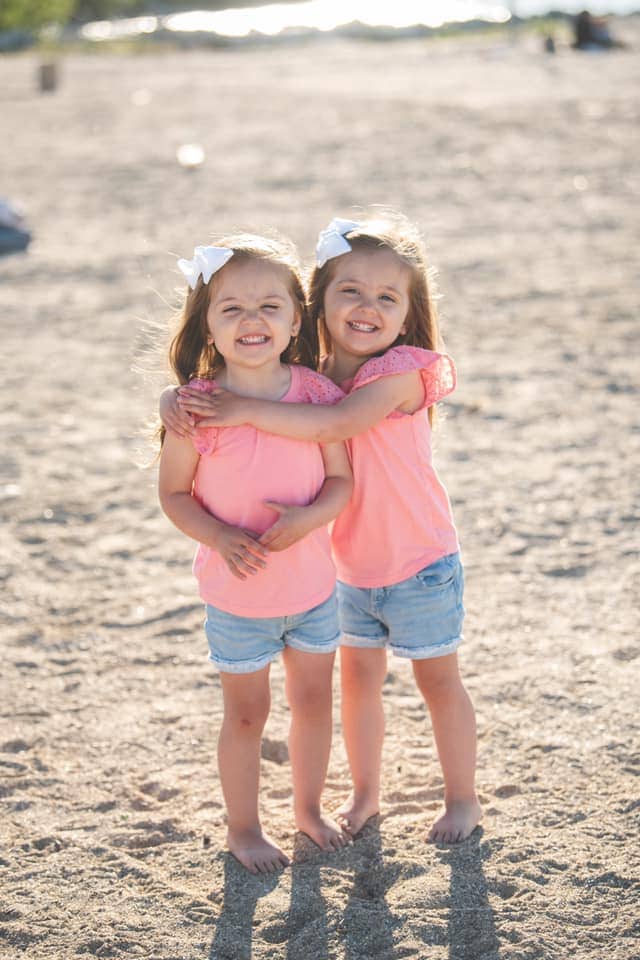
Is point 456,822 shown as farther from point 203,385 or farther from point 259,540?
point 203,385

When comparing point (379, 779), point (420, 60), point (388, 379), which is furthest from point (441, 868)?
point (420, 60)

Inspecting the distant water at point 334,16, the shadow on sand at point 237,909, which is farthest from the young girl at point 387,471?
the distant water at point 334,16

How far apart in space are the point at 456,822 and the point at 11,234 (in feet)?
25.8

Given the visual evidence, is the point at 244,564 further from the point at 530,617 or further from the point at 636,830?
the point at 530,617

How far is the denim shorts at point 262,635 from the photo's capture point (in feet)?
9.18

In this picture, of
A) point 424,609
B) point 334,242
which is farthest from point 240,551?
point 334,242

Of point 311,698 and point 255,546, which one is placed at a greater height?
point 255,546

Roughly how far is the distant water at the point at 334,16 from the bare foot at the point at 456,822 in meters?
32.7

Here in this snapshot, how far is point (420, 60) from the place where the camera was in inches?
955

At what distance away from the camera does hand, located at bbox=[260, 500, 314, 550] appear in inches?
105

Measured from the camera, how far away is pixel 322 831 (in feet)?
9.95

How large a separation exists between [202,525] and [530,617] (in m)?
1.77

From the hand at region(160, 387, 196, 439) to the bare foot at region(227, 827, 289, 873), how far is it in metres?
1.02

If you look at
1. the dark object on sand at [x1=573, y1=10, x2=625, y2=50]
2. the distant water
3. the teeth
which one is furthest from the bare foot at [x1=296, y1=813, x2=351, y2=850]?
the distant water
